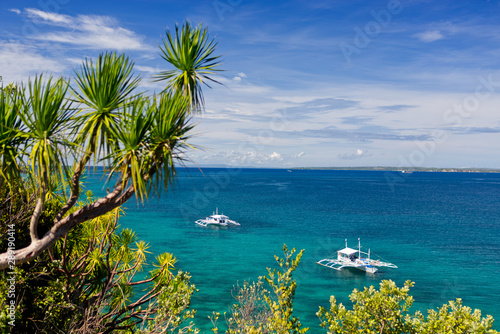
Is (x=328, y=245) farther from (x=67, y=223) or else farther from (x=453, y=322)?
(x=67, y=223)

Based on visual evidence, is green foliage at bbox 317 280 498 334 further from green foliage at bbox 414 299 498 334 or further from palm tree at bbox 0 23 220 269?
palm tree at bbox 0 23 220 269

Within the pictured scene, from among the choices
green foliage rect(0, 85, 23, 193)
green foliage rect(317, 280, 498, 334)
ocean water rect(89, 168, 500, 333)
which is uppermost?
green foliage rect(0, 85, 23, 193)

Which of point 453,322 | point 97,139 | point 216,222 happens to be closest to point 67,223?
point 97,139

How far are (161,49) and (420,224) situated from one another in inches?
2448

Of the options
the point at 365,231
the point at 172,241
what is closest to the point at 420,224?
the point at 365,231

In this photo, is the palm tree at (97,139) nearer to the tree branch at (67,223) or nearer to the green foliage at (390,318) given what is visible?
the tree branch at (67,223)

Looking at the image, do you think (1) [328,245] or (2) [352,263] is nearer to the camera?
(2) [352,263]

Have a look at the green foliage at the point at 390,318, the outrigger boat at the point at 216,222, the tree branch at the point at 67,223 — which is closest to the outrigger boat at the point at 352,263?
the outrigger boat at the point at 216,222

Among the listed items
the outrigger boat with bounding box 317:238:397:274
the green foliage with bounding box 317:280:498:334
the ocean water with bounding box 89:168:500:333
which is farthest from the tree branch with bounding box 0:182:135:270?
the outrigger boat with bounding box 317:238:397:274

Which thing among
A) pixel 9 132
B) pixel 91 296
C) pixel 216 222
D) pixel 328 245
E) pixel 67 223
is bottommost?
pixel 328 245

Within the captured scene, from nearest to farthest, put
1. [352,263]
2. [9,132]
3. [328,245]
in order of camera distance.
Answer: [9,132] < [352,263] < [328,245]

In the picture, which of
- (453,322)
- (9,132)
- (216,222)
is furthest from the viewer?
(216,222)

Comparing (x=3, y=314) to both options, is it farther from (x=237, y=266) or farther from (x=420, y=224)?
(x=420, y=224)

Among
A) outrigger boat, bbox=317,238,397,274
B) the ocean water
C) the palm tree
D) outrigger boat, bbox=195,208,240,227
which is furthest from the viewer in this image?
outrigger boat, bbox=195,208,240,227
